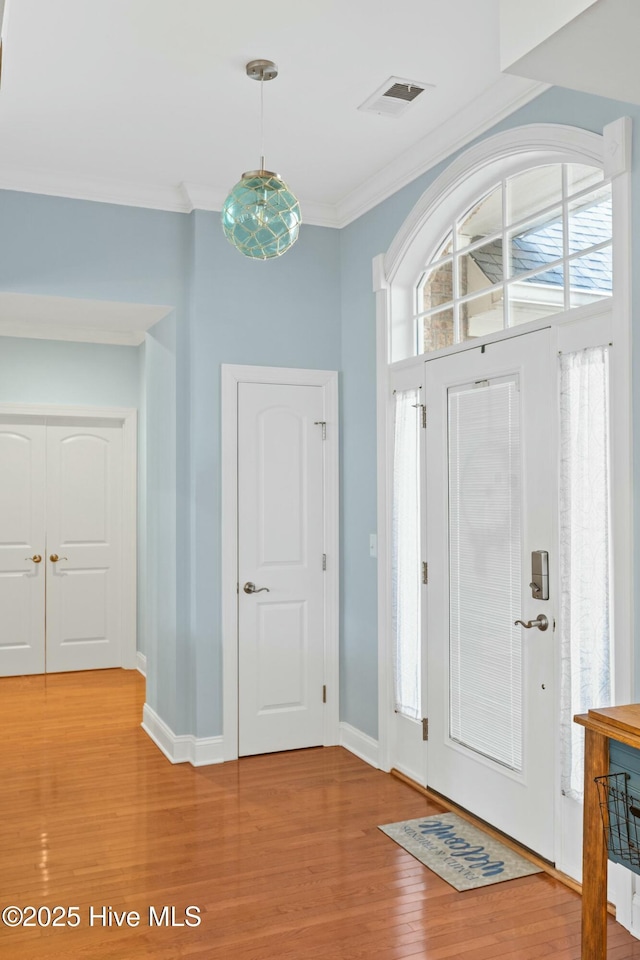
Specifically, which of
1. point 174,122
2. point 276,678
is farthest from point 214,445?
point 174,122

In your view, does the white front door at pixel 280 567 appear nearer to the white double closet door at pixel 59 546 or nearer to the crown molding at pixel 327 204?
the crown molding at pixel 327 204

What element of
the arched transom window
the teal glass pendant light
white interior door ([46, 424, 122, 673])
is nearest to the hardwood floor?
white interior door ([46, 424, 122, 673])

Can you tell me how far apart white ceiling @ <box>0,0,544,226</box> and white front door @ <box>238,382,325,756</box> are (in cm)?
119

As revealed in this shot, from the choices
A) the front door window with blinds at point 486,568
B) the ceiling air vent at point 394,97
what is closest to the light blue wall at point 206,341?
the ceiling air vent at point 394,97

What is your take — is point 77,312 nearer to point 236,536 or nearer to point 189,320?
point 189,320

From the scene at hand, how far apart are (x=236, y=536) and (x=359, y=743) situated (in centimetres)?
132

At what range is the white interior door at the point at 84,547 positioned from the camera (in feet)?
21.7

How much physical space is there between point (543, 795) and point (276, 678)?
1.80 m

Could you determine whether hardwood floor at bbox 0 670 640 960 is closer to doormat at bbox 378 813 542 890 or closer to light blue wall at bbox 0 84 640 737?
doormat at bbox 378 813 542 890

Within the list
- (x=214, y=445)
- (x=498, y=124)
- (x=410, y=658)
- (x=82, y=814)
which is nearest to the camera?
(x=498, y=124)

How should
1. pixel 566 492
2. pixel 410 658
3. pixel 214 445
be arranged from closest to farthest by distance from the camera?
pixel 566 492, pixel 410 658, pixel 214 445

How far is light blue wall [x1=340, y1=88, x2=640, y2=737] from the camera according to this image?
434 centimetres

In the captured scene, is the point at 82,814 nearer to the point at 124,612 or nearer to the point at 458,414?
the point at 458,414

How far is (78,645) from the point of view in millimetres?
6656
